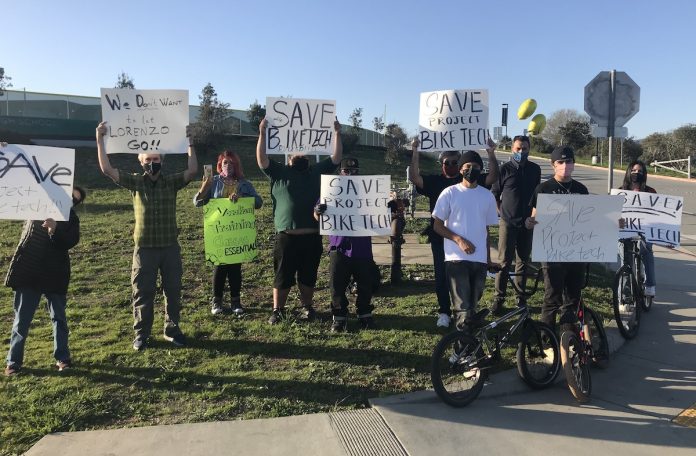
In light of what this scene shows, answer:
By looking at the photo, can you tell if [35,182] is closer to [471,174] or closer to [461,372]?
[471,174]

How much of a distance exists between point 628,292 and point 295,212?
3830 millimetres

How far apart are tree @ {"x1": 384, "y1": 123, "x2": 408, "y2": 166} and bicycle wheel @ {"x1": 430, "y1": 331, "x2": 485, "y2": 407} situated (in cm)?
2476

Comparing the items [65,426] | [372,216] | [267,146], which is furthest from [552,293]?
[65,426]

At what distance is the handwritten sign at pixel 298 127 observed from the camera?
5.64m

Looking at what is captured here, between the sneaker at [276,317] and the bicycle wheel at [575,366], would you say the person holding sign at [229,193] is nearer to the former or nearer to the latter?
the sneaker at [276,317]

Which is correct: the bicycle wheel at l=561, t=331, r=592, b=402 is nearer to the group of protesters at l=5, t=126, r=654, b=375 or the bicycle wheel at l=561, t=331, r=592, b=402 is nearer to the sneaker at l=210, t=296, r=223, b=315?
the group of protesters at l=5, t=126, r=654, b=375

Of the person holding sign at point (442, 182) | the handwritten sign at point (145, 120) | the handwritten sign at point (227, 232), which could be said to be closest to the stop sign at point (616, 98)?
the person holding sign at point (442, 182)

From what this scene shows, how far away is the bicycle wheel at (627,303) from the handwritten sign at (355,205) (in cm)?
264

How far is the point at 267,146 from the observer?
560cm

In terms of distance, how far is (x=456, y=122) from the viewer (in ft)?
18.4

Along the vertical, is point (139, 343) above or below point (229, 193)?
below

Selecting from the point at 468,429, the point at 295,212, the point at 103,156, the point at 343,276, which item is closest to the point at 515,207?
the point at 343,276

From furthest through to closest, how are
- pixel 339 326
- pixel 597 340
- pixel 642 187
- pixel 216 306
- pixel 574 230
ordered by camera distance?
pixel 642 187 → pixel 216 306 → pixel 339 326 → pixel 597 340 → pixel 574 230

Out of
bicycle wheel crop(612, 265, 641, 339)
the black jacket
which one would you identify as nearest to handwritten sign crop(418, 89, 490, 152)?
bicycle wheel crop(612, 265, 641, 339)
